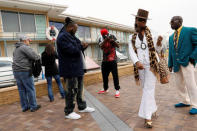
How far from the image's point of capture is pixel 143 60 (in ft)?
7.71

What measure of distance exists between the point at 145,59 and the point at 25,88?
291 centimetres

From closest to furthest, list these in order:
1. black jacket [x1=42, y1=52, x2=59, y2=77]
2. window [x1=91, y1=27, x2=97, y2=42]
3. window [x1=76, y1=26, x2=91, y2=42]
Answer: black jacket [x1=42, y1=52, x2=59, y2=77] < window [x1=76, y1=26, x2=91, y2=42] < window [x1=91, y1=27, x2=97, y2=42]

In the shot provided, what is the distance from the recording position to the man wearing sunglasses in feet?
7.41

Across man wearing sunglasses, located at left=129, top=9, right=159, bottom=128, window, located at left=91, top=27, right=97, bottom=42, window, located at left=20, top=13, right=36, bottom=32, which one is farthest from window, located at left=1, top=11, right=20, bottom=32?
man wearing sunglasses, located at left=129, top=9, right=159, bottom=128

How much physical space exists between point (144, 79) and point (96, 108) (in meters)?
1.49

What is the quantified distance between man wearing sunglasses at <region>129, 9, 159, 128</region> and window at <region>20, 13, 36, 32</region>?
563 inches

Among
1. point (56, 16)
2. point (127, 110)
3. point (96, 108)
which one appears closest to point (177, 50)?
point (127, 110)

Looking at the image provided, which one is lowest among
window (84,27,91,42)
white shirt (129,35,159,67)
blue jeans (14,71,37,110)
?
blue jeans (14,71,37,110)

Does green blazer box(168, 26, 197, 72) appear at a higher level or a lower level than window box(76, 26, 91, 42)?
lower

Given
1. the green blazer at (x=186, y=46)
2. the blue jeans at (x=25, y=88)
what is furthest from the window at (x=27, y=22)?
the green blazer at (x=186, y=46)

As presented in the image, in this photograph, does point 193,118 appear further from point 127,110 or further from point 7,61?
point 7,61

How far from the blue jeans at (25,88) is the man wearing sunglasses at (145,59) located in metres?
2.52

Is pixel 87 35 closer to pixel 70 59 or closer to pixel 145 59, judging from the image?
pixel 70 59

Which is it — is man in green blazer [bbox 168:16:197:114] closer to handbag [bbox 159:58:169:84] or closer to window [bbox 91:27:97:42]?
handbag [bbox 159:58:169:84]
